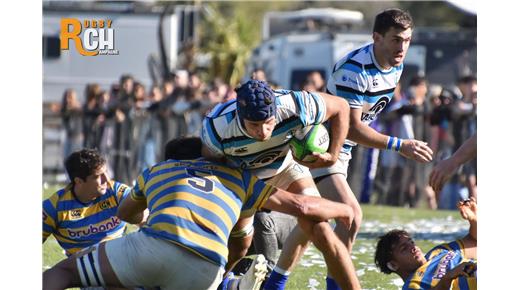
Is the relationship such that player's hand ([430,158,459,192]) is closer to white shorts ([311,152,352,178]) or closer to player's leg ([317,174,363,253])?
player's leg ([317,174,363,253])

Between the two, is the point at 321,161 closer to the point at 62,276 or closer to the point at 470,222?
the point at 470,222

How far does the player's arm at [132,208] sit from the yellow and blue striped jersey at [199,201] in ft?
0.30

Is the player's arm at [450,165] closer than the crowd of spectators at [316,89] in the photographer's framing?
Yes

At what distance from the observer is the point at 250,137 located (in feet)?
18.7

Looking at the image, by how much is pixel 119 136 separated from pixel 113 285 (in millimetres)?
10189

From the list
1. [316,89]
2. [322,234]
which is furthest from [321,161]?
[316,89]

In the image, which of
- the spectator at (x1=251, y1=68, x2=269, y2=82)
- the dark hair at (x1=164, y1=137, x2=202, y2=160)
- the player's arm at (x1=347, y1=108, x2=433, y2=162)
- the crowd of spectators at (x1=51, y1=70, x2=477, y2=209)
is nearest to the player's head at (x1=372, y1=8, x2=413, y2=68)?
the player's arm at (x1=347, y1=108, x2=433, y2=162)

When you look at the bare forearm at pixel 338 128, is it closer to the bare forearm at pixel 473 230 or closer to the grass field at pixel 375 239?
the bare forearm at pixel 473 230

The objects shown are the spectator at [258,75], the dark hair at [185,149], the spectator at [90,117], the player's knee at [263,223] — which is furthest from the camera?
the spectator at [90,117]

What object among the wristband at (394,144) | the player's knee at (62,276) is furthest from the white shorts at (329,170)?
the player's knee at (62,276)

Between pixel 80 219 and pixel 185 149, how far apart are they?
2.90ft

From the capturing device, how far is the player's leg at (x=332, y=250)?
5.79 m
